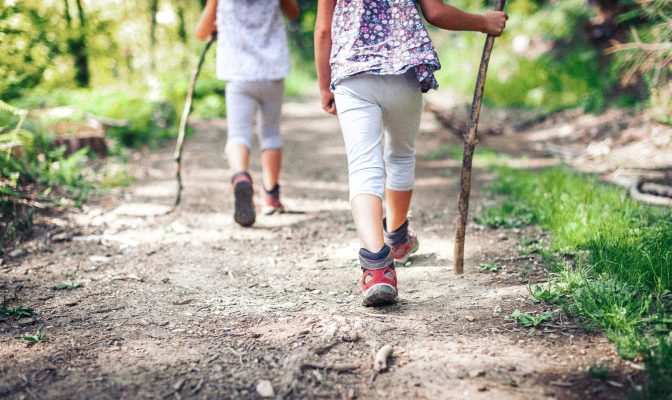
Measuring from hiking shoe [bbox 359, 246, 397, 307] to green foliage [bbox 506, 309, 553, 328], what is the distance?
1.64ft

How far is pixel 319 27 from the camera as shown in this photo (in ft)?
8.45

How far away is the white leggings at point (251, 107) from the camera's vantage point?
3969 mm

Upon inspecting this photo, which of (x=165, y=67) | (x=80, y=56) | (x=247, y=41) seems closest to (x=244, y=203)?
(x=247, y=41)

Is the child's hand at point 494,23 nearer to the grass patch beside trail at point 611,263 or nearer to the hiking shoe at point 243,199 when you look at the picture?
the grass patch beside trail at point 611,263

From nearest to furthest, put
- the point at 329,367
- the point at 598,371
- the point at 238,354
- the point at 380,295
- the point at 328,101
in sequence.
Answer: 1. the point at 598,371
2. the point at 329,367
3. the point at 238,354
4. the point at 380,295
5. the point at 328,101

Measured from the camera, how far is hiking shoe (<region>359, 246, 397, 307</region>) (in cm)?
246

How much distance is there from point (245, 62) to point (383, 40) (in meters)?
1.66

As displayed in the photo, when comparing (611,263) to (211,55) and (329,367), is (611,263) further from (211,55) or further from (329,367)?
(211,55)

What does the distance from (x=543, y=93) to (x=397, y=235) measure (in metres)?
5.93

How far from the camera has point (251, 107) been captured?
405cm

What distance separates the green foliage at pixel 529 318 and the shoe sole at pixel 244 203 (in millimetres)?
2029

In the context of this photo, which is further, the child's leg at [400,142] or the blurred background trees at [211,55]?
the blurred background trees at [211,55]

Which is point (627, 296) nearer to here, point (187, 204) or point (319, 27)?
point (319, 27)

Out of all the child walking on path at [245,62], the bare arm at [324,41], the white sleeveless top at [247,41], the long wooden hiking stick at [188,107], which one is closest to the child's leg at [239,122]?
the child walking on path at [245,62]
